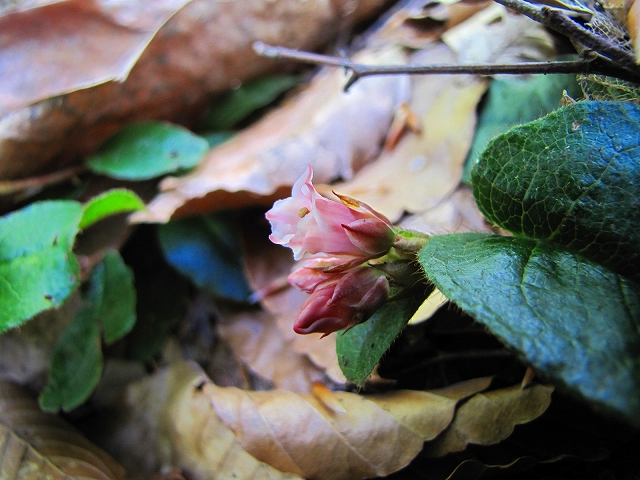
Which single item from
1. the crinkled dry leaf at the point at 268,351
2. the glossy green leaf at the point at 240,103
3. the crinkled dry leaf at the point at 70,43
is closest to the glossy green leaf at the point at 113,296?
the crinkled dry leaf at the point at 268,351

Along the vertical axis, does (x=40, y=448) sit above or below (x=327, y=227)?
below

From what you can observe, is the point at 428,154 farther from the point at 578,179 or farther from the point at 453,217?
the point at 578,179

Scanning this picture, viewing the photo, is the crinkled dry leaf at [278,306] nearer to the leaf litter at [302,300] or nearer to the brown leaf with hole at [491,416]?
the leaf litter at [302,300]

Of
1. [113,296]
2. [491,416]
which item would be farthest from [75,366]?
[491,416]

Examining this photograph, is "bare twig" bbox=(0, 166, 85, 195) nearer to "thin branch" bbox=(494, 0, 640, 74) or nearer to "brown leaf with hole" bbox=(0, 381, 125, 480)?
"brown leaf with hole" bbox=(0, 381, 125, 480)

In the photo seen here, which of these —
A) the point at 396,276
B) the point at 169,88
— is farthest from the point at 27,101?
the point at 396,276

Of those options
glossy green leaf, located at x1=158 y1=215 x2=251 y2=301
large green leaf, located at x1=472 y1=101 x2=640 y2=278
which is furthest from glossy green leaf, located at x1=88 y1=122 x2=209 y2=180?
large green leaf, located at x1=472 y1=101 x2=640 y2=278

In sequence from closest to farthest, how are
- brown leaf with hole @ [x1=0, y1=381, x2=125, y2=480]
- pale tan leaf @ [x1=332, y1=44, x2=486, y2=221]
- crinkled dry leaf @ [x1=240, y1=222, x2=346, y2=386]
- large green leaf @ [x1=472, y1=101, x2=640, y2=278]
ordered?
large green leaf @ [x1=472, y1=101, x2=640, y2=278] → brown leaf with hole @ [x1=0, y1=381, x2=125, y2=480] → crinkled dry leaf @ [x1=240, y1=222, x2=346, y2=386] → pale tan leaf @ [x1=332, y1=44, x2=486, y2=221]
